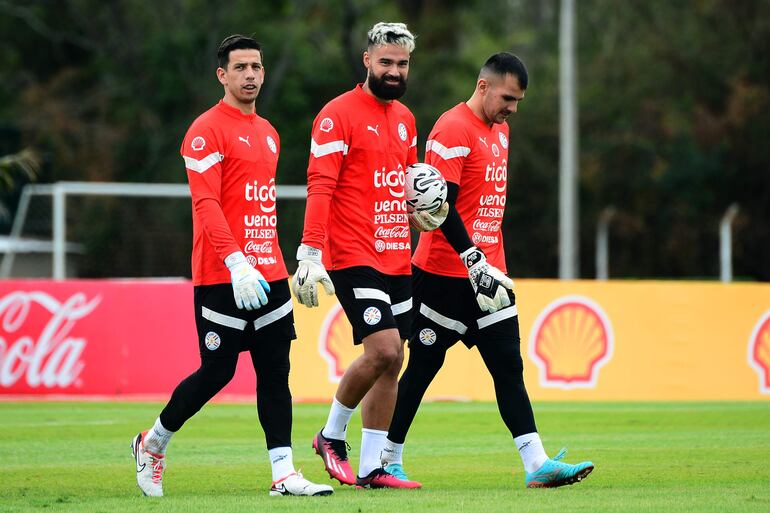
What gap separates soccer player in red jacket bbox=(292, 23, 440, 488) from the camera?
25.7ft

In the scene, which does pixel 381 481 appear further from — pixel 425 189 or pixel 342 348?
pixel 342 348

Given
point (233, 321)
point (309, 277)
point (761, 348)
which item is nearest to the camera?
point (309, 277)

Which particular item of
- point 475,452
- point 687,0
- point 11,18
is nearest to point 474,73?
point 687,0

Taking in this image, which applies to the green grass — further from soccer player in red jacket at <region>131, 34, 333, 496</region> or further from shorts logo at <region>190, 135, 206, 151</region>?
shorts logo at <region>190, 135, 206, 151</region>

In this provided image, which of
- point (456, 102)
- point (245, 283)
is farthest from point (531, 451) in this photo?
point (456, 102)

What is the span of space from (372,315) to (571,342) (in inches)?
353

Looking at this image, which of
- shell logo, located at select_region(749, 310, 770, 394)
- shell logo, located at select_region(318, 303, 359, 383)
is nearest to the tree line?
shell logo, located at select_region(749, 310, 770, 394)

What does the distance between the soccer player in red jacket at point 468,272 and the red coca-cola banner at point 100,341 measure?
26.8 ft

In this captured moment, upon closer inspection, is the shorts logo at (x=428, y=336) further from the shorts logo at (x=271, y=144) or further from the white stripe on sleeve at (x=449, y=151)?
the shorts logo at (x=271, y=144)

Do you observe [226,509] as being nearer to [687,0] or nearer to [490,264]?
[490,264]

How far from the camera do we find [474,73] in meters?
43.4

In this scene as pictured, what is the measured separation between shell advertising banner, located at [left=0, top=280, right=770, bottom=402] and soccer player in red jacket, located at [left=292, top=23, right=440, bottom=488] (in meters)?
7.95

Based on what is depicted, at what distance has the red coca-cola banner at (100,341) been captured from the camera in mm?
16375

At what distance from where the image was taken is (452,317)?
8.27 meters
